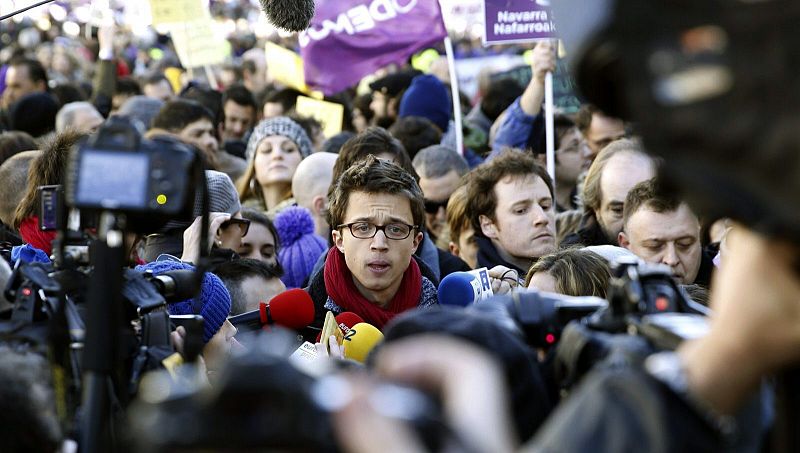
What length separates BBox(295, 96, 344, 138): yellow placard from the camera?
9.97m

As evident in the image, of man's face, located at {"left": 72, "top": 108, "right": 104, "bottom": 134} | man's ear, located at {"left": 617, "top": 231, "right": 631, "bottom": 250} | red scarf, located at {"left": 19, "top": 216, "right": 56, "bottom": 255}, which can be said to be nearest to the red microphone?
red scarf, located at {"left": 19, "top": 216, "right": 56, "bottom": 255}

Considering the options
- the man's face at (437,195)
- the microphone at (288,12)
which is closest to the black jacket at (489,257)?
the man's face at (437,195)

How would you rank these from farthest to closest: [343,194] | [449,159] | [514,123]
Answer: [514,123]
[449,159]
[343,194]

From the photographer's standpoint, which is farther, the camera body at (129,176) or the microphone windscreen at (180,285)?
the microphone windscreen at (180,285)

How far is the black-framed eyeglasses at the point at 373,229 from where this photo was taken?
4.87 m

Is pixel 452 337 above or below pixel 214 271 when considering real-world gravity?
above

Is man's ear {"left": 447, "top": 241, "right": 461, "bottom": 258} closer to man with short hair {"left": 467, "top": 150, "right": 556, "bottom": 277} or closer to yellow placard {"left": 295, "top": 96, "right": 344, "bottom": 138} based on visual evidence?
man with short hair {"left": 467, "top": 150, "right": 556, "bottom": 277}

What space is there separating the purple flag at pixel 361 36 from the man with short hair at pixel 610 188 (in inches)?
140

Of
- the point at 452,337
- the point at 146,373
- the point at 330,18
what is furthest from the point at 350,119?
the point at 452,337

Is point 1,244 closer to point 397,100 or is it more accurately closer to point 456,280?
point 456,280

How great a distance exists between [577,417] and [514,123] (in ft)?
21.2

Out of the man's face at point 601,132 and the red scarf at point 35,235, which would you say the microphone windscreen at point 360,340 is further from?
the man's face at point 601,132

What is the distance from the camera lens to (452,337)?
1871 mm

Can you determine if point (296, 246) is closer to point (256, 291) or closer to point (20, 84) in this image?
point (256, 291)
